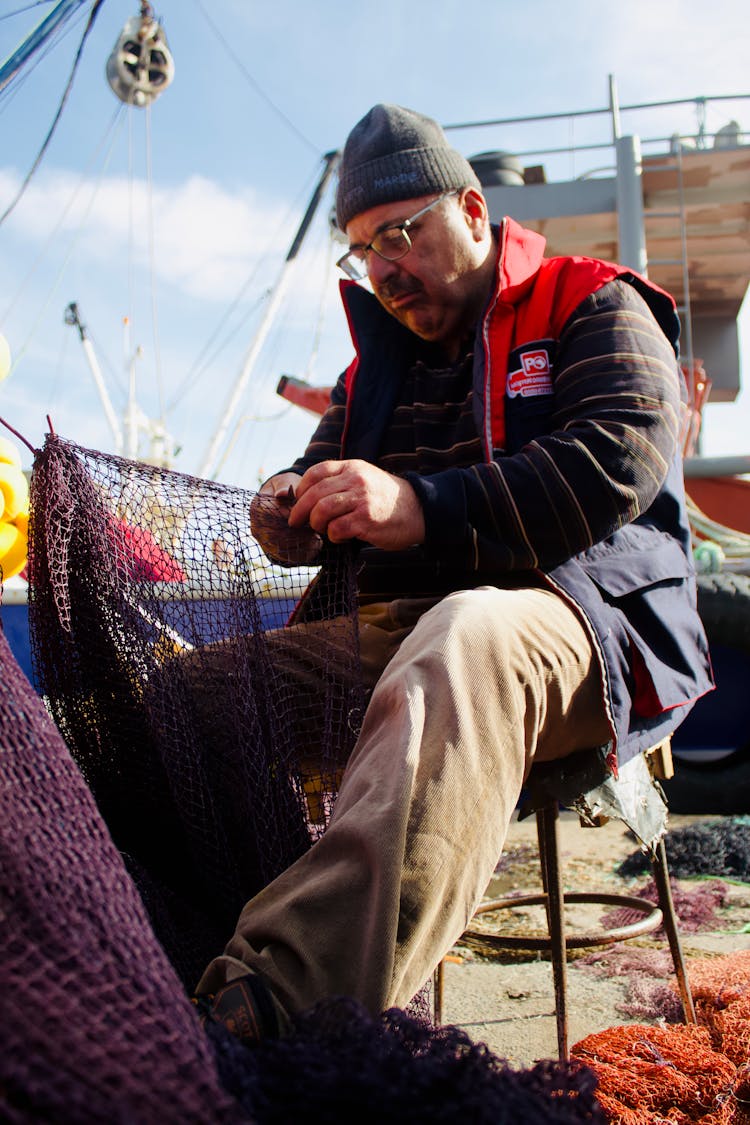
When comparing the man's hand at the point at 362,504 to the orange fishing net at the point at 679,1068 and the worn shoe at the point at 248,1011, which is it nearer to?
the worn shoe at the point at 248,1011

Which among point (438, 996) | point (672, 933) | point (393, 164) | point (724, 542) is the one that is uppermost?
point (393, 164)

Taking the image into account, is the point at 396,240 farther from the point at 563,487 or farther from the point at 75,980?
the point at 75,980

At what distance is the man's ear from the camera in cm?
222

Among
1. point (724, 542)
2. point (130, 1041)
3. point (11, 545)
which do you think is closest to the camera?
point (130, 1041)

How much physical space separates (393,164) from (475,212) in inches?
9.3

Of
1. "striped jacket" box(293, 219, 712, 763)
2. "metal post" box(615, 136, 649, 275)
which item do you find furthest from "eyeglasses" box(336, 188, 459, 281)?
"metal post" box(615, 136, 649, 275)

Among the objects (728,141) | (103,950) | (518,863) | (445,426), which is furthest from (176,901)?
(728,141)

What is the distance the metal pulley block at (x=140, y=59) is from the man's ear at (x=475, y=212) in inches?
462

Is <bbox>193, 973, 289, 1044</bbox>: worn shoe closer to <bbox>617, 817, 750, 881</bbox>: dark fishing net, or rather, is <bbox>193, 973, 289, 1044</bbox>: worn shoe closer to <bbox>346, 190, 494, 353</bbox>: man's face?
<bbox>346, 190, 494, 353</bbox>: man's face

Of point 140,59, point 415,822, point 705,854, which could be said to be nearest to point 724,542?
point 705,854

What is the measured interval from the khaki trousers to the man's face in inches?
40.6

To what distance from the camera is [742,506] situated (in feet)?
21.0

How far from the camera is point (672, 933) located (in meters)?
2.12

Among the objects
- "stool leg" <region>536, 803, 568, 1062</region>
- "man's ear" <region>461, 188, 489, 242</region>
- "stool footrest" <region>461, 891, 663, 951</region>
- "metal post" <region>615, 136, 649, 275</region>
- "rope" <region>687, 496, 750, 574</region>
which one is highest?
"metal post" <region>615, 136, 649, 275</region>
